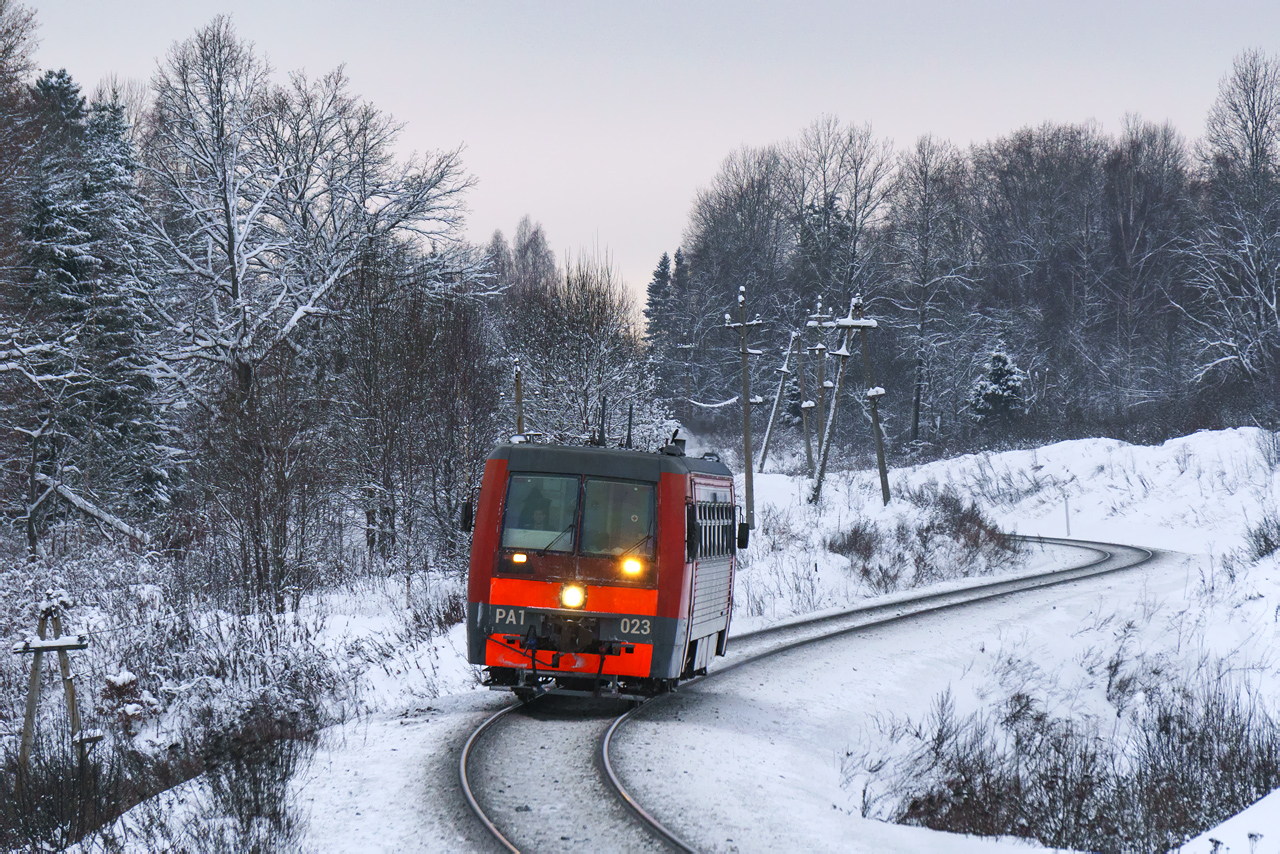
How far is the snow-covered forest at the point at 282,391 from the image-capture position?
12.7 metres

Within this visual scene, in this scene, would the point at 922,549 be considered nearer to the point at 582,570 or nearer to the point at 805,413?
the point at 805,413

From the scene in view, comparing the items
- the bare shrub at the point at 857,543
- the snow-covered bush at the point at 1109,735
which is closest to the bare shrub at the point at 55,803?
the snow-covered bush at the point at 1109,735

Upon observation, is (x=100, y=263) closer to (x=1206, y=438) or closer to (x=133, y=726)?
(x=133, y=726)

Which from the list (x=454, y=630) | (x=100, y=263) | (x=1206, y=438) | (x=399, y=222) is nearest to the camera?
(x=454, y=630)

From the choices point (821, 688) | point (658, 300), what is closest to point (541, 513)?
point (821, 688)

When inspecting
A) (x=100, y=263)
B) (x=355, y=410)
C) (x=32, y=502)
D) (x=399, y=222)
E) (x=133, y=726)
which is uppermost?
(x=399, y=222)

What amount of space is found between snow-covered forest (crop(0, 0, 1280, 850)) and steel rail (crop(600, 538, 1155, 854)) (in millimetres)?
1995

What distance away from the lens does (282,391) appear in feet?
65.4

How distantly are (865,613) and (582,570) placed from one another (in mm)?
11434

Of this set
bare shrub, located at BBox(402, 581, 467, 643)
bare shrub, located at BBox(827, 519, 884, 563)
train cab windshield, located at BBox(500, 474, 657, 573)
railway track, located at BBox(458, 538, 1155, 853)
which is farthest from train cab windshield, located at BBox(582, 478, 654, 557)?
bare shrub, located at BBox(827, 519, 884, 563)

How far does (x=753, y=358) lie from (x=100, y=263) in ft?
155

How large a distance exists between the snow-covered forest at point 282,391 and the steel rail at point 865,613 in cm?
199

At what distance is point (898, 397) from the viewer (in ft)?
220

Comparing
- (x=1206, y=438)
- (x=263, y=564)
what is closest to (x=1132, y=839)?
(x=263, y=564)
